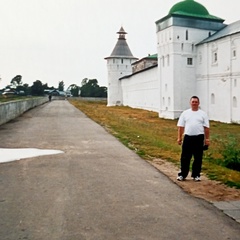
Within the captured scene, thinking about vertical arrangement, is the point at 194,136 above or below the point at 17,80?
below

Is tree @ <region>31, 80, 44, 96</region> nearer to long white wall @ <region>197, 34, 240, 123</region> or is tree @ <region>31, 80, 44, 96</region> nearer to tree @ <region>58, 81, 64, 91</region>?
tree @ <region>58, 81, 64, 91</region>

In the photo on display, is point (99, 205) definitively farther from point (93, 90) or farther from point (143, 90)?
point (93, 90)

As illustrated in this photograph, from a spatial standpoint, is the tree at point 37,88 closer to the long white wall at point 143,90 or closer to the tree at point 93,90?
the tree at point 93,90

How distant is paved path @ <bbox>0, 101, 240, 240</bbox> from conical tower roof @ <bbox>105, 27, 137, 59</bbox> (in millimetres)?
65243

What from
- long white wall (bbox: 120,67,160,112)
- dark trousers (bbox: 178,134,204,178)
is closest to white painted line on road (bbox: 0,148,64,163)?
dark trousers (bbox: 178,134,204,178)

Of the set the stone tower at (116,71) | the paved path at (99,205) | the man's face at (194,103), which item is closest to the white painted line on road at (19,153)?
the paved path at (99,205)

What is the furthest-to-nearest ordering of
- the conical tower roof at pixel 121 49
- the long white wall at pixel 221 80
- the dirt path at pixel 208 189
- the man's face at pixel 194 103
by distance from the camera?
the conical tower roof at pixel 121 49
the long white wall at pixel 221 80
the man's face at pixel 194 103
the dirt path at pixel 208 189

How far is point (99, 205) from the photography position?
5.13m

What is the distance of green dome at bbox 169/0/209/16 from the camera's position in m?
37.0

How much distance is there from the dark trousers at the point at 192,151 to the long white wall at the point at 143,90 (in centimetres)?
3413

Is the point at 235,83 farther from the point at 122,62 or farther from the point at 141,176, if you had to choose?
the point at 122,62

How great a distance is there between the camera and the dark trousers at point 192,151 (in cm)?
698

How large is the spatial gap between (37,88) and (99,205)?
123572 millimetres

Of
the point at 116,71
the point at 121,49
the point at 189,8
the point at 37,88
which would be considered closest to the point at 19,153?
the point at 189,8
